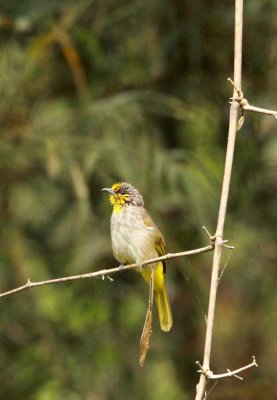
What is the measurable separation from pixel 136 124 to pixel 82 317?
74.9 inches

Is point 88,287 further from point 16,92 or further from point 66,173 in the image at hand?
point 16,92

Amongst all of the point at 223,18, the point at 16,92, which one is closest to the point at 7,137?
the point at 16,92

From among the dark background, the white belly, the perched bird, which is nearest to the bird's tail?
the perched bird

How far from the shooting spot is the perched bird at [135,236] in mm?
4863

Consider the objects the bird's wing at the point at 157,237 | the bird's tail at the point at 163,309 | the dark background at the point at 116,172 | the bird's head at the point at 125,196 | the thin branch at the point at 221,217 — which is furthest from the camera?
the dark background at the point at 116,172

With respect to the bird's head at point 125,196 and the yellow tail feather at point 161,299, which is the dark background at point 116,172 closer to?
the bird's head at point 125,196

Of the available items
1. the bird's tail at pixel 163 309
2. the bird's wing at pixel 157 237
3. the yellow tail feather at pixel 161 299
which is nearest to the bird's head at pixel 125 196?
the bird's wing at pixel 157 237

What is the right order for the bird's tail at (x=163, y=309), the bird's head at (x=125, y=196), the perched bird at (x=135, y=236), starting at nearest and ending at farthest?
1. the bird's tail at (x=163, y=309)
2. the perched bird at (x=135, y=236)
3. the bird's head at (x=125, y=196)

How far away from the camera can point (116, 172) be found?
23.8ft

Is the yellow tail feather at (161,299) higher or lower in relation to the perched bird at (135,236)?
lower

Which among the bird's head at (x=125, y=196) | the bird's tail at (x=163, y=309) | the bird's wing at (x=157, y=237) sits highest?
the bird's head at (x=125, y=196)

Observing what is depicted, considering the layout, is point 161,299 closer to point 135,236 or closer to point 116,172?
point 135,236

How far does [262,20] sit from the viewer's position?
27.6 ft

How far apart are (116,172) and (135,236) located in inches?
91.4
